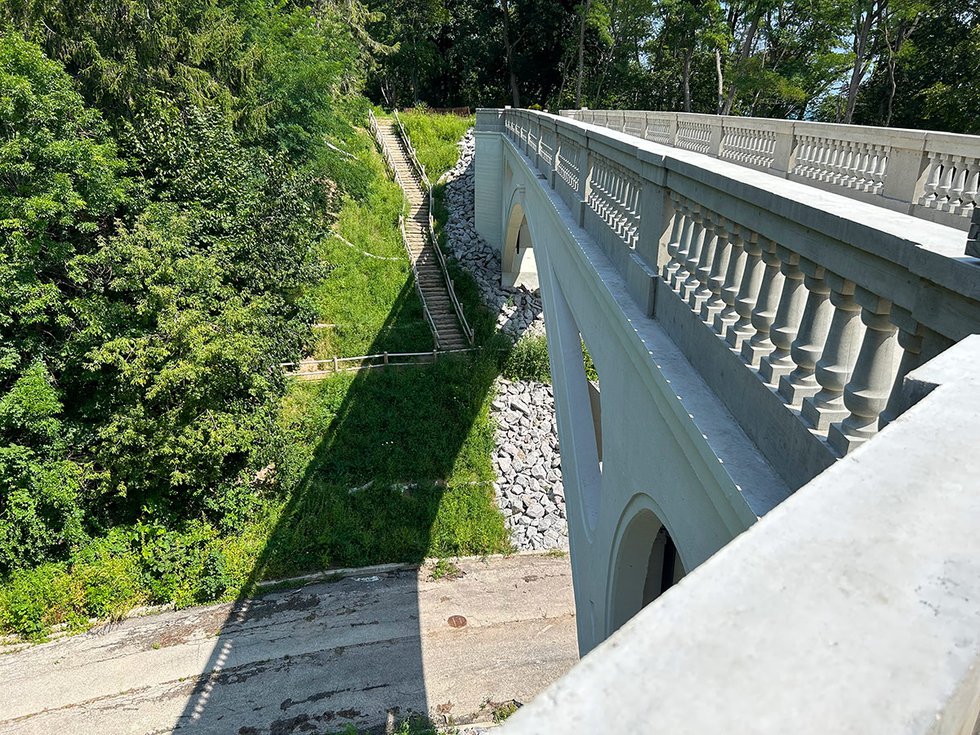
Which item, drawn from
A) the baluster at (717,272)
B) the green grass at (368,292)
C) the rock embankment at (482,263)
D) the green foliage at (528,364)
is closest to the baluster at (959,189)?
the baluster at (717,272)

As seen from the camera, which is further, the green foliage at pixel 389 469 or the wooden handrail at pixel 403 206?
the wooden handrail at pixel 403 206

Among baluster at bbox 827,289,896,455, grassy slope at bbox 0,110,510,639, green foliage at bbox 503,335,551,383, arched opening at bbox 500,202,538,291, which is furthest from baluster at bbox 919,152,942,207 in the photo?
arched opening at bbox 500,202,538,291

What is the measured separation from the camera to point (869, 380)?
7.16 feet

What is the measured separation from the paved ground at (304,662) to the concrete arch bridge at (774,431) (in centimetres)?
542

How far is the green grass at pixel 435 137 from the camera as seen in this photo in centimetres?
3080

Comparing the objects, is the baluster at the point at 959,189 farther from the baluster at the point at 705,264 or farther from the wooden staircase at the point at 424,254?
the wooden staircase at the point at 424,254

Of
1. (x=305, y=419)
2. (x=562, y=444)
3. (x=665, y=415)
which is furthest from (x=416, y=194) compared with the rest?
(x=665, y=415)

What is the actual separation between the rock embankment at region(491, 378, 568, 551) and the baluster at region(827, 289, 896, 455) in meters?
13.3

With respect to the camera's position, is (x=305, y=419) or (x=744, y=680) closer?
(x=744, y=680)

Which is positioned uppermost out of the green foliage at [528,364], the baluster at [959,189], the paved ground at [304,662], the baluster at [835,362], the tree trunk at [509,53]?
the tree trunk at [509,53]

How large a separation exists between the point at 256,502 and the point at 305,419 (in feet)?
9.42

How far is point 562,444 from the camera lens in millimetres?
9000

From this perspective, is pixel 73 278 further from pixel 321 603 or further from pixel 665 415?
pixel 665 415

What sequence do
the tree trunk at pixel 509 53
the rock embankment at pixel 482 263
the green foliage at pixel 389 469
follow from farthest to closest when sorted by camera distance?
the tree trunk at pixel 509 53 → the rock embankment at pixel 482 263 → the green foliage at pixel 389 469
